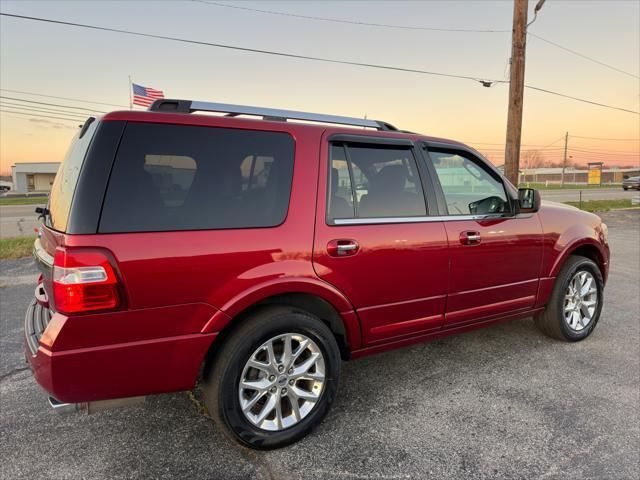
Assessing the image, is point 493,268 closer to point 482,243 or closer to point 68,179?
point 482,243

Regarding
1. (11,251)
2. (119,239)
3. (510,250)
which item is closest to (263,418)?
(119,239)

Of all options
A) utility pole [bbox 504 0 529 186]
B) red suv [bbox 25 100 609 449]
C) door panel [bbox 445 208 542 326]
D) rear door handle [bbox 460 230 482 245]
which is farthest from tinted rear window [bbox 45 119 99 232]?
utility pole [bbox 504 0 529 186]

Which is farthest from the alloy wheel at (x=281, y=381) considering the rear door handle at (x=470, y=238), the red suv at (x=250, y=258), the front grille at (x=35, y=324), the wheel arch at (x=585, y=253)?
the wheel arch at (x=585, y=253)

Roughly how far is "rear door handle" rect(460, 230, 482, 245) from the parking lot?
3.48ft

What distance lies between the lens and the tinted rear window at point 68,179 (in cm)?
197

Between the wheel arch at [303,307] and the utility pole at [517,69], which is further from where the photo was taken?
the utility pole at [517,69]

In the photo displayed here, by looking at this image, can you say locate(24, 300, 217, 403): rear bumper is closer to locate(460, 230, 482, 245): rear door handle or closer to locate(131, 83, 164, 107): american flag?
locate(460, 230, 482, 245): rear door handle

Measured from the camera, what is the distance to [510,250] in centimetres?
323

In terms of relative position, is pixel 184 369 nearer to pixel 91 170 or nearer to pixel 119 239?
pixel 119 239

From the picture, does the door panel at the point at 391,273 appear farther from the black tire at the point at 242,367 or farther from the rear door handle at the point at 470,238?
the black tire at the point at 242,367


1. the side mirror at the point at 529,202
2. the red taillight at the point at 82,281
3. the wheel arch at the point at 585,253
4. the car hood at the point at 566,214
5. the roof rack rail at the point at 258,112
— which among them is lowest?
the wheel arch at the point at 585,253

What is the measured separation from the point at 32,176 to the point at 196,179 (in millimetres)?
78485

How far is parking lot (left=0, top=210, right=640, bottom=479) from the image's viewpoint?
2146 mm

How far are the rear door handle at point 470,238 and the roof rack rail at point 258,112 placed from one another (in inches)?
36.9
